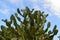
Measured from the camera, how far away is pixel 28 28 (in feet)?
28.2

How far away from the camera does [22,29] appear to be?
28.0ft

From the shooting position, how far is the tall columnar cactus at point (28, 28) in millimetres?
8469

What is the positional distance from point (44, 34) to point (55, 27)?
0.60 meters

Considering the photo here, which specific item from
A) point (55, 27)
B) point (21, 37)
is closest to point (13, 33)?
point (21, 37)

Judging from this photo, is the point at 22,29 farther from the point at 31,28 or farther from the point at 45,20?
the point at 45,20

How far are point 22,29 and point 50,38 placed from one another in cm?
133

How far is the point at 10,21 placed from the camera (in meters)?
9.02

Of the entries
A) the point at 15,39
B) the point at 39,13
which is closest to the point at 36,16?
the point at 39,13

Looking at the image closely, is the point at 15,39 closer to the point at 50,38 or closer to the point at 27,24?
the point at 27,24

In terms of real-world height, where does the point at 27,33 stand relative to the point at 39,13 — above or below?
below

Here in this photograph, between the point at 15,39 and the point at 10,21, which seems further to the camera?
the point at 10,21

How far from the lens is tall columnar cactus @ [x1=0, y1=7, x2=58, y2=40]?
27.8 ft

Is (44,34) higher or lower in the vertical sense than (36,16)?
lower

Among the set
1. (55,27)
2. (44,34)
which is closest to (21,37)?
(44,34)
